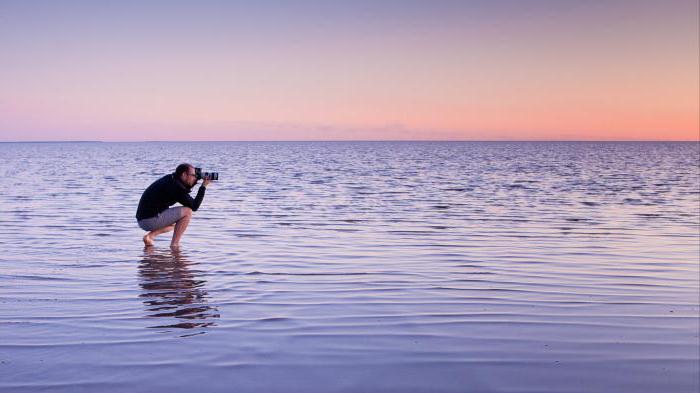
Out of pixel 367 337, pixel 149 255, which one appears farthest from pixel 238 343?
pixel 149 255

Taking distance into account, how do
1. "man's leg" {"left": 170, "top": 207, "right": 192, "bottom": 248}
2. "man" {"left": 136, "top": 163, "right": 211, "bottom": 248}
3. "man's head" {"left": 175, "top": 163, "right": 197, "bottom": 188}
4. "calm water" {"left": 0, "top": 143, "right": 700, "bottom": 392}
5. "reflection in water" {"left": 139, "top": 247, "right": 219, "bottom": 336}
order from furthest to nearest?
1. "man's leg" {"left": 170, "top": 207, "right": 192, "bottom": 248}
2. "man" {"left": 136, "top": 163, "right": 211, "bottom": 248}
3. "man's head" {"left": 175, "top": 163, "right": 197, "bottom": 188}
4. "reflection in water" {"left": 139, "top": 247, "right": 219, "bottom": 336}
5. "calm water" {"left": 0, "top": 143, "right": 700, "bottom": 392}

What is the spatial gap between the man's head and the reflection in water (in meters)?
1.34

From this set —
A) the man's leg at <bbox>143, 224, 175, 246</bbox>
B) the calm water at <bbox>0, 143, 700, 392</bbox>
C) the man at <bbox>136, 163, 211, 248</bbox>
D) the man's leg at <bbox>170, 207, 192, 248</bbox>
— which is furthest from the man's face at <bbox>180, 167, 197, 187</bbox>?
the calm water at <bbox>0, 143, 700, 392</bbox>

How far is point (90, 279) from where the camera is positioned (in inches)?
322

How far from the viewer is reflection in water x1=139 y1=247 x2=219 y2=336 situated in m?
6.21

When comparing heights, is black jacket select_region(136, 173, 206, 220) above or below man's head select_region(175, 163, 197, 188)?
below

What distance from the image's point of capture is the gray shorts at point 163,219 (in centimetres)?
1143

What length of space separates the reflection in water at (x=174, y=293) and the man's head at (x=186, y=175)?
4.40 feet

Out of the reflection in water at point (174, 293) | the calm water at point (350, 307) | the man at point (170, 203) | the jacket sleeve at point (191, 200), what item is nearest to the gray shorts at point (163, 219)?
the man at point (170, 203)

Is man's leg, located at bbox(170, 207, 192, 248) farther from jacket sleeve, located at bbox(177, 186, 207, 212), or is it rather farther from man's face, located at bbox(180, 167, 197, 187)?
man's face, located at bbox(180, 167, 197, 187)

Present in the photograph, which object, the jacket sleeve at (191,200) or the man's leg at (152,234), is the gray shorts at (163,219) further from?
the jacket sleeve at (191,200)

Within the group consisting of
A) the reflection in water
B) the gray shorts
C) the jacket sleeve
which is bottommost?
the reflection in water

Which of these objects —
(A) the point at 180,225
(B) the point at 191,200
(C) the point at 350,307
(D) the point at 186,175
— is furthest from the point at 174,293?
(A) the point at 180,225

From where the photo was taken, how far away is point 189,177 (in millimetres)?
11125
